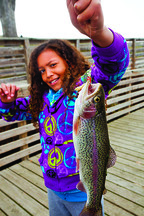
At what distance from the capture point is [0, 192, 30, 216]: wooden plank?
9.40 ft

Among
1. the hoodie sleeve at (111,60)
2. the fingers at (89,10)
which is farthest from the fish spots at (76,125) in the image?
the fingers at (89,10)

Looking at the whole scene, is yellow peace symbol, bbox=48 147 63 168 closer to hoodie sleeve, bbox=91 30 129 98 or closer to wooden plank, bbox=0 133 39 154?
hoodie sleeve, bbox=91 30 129 98

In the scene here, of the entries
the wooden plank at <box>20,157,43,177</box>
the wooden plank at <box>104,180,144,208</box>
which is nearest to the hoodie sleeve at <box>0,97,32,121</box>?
the wooden plank at <box>104,180,144,208</box>

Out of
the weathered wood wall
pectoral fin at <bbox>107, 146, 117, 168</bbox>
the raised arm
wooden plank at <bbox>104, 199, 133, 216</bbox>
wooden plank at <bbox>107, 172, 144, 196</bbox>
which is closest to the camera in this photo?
pectoral fin at <bbox>107, 146, 117, 168</bbox>

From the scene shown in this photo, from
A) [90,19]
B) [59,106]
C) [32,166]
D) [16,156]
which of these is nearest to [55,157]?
[59,106]

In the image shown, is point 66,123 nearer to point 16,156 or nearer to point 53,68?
point 53,68

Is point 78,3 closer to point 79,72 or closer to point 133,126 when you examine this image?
point 79,72

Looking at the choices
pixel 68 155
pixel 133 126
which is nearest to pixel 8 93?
pixel 68 155

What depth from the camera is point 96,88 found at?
3.47ft

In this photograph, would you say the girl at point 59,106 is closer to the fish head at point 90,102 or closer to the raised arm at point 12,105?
the raised arm at point 12,105

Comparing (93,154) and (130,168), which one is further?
(130,168)

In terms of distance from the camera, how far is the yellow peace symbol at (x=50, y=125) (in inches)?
65.7

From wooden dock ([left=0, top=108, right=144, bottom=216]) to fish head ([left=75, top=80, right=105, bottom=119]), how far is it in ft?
7.31

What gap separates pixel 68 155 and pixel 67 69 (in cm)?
73
